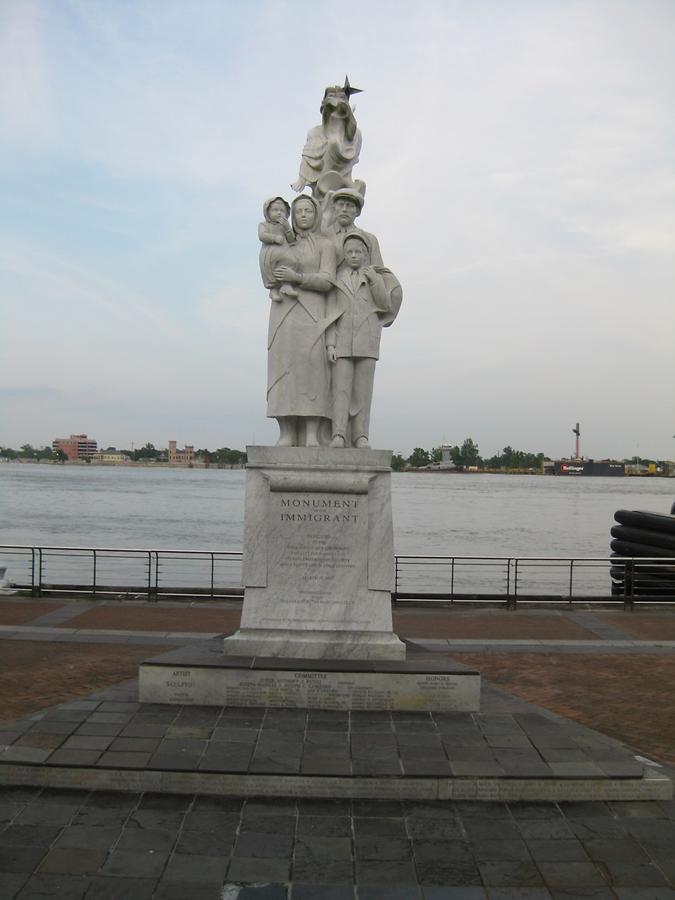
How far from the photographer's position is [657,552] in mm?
15930

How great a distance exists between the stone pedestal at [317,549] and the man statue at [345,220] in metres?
1.95

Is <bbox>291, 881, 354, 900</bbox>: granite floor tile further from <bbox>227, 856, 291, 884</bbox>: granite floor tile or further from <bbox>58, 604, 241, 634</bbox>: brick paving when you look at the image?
<bbox>58, 604, 241, 634</bbox>: brick paving

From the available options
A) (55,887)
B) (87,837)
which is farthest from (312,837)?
(55,887)

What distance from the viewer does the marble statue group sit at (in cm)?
680

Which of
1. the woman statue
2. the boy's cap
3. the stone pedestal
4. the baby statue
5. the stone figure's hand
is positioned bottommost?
the stone pedestal

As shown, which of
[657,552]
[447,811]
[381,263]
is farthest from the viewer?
[657,552]

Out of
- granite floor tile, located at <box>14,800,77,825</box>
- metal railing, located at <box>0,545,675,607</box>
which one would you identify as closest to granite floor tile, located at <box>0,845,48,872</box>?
granite floor tile, located at <box>14,800,77,825</box>

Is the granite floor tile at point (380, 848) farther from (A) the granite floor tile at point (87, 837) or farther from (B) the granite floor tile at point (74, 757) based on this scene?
(B) the granite floor tile at point (74, 757)

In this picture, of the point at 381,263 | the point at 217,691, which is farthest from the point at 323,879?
the point at 381,263

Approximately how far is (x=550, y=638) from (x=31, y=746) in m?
7.19

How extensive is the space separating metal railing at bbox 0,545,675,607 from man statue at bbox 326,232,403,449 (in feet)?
17.8

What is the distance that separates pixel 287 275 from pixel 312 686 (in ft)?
11.3

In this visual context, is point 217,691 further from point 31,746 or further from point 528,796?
point 528,796

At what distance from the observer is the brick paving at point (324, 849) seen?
370cm
